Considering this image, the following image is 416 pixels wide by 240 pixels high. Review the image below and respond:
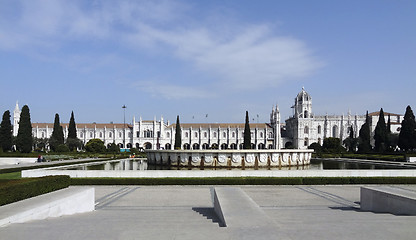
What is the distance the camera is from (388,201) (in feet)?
26.1

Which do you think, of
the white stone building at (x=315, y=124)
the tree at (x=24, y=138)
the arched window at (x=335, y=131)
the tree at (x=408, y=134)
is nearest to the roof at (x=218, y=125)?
the white stone building at (x=315, y=124)

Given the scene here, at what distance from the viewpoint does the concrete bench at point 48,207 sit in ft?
19.9

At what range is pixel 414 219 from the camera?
6.00 meters

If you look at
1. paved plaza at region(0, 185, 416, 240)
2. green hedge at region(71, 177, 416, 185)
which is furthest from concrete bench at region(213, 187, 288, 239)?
green hedge at region(71, 177, 416, 185)

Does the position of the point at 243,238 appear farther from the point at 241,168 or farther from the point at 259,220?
the point at 241,168

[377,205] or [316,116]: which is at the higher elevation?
[316,116]

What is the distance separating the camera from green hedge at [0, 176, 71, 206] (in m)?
7.36

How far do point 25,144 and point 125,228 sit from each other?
122ft

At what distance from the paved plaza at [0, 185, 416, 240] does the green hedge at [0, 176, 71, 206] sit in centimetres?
125

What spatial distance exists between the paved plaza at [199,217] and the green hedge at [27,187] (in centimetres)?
125

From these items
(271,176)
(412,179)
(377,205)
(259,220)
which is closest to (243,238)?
(259,220)

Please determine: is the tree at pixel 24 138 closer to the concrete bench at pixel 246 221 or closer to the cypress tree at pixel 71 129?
the cypress tree at pixel 71 129

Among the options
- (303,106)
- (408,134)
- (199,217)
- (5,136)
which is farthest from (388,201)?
(303,106)

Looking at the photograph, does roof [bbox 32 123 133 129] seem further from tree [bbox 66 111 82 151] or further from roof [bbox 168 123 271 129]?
tree [bbox 66 111 82 151]
